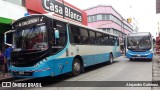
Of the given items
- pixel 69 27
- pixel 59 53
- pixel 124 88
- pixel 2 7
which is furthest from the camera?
pixel 2 7

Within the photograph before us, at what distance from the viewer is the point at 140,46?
20.0 m

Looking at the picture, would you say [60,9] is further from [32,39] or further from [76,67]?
[32,39]

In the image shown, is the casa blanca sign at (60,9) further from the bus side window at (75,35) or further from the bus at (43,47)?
the bus at (43,47)

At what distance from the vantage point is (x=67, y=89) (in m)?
8.05

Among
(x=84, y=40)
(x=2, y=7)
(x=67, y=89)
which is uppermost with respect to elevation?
(x=2, y=7)

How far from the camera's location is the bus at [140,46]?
19719 millimetres

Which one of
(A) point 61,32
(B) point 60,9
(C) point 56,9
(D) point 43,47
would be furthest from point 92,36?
(B) point 60,9

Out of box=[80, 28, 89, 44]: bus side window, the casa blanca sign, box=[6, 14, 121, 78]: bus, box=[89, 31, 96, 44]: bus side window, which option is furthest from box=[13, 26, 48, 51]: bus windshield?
the casa blanca sign

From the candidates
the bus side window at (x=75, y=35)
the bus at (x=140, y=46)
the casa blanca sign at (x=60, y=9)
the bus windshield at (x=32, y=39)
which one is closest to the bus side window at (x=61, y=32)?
the bus side window at (x=75, y=35)

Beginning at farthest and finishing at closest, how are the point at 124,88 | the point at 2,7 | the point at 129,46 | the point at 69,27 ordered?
the point at 129,46 < the point at 2,7 < the point at 69,27 < the point at 124,88

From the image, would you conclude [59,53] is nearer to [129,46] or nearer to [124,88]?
[124,88]

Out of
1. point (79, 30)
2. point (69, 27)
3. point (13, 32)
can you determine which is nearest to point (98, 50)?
point (79, 30)

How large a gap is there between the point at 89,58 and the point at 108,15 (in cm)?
4610

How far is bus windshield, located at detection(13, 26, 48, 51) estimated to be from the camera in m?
8.95
